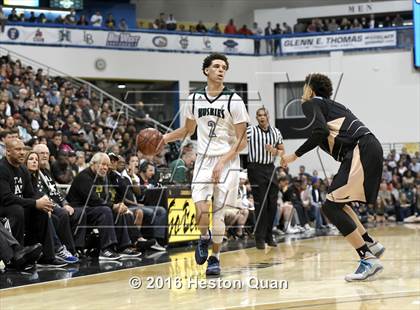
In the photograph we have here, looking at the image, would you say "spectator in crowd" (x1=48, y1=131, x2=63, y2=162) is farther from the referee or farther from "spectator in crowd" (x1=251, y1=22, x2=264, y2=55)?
"spectator in crowd" (x1=251, y1=22, x2=264, y2=55)

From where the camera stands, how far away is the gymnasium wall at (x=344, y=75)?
2669cm

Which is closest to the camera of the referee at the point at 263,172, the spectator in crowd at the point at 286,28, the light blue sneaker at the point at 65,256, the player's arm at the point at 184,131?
the player's arm at the point at 184,131

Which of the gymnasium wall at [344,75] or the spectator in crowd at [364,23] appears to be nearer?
the gymnasium wall at [344,75]

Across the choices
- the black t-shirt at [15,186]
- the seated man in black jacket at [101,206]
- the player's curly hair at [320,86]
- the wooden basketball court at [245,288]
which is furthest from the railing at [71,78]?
the player's curly hair at [320,86]

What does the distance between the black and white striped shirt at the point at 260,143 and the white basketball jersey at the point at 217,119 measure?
3.67 m

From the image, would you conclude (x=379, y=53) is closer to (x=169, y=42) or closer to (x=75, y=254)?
(x=169, y=42)

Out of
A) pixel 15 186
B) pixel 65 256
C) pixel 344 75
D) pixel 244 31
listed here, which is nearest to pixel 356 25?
pixel 344 75

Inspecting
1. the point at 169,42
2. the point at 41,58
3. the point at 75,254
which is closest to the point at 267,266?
the point at 75,254

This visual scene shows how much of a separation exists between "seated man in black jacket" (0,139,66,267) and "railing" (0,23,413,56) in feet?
53.9

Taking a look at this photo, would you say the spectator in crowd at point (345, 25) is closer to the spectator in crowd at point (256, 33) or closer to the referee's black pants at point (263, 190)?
the spectator in crowd at point (256, 33)

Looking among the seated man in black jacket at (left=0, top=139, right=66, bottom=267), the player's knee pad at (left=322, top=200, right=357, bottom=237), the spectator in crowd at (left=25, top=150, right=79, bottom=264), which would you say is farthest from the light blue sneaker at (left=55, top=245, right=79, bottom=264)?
the player's knee pad at (left=322, top=200, right=357, bottom=237)

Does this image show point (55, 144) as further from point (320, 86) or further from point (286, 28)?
point (286, 28)

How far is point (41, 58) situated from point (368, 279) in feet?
64.8

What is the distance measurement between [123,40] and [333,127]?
66.9 feet
